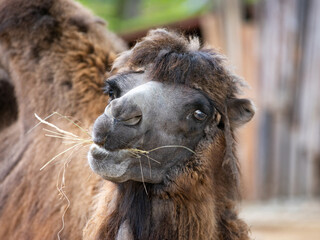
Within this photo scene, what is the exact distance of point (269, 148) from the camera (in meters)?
11.1

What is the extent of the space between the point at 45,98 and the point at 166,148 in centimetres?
144

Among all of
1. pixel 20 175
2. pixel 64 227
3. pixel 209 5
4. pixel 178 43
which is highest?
pixel 209 5

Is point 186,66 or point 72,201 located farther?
point 72,201

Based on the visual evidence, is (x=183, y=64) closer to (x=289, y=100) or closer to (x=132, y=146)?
(x=132, y=146)

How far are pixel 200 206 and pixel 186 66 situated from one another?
91 centimetres

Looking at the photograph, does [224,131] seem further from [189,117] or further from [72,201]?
[72,201]

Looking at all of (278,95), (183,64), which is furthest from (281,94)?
(183,64)

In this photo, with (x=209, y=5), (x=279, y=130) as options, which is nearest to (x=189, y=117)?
(x=279, y=130)

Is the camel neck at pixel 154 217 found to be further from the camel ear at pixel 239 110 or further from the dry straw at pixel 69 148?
the camel ear at pixel 239 110

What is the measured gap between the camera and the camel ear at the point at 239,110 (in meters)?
4.05

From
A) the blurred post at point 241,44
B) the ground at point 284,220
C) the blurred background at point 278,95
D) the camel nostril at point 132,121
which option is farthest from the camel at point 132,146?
the blurred post at point 241,44

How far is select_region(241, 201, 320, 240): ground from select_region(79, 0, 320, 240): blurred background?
0.11 feet

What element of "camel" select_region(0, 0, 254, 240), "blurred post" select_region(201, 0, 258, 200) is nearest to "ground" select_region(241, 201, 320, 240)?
"blurred post" select_region(201, 0, 258, 200)

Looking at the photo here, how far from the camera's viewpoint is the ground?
28.2ft
